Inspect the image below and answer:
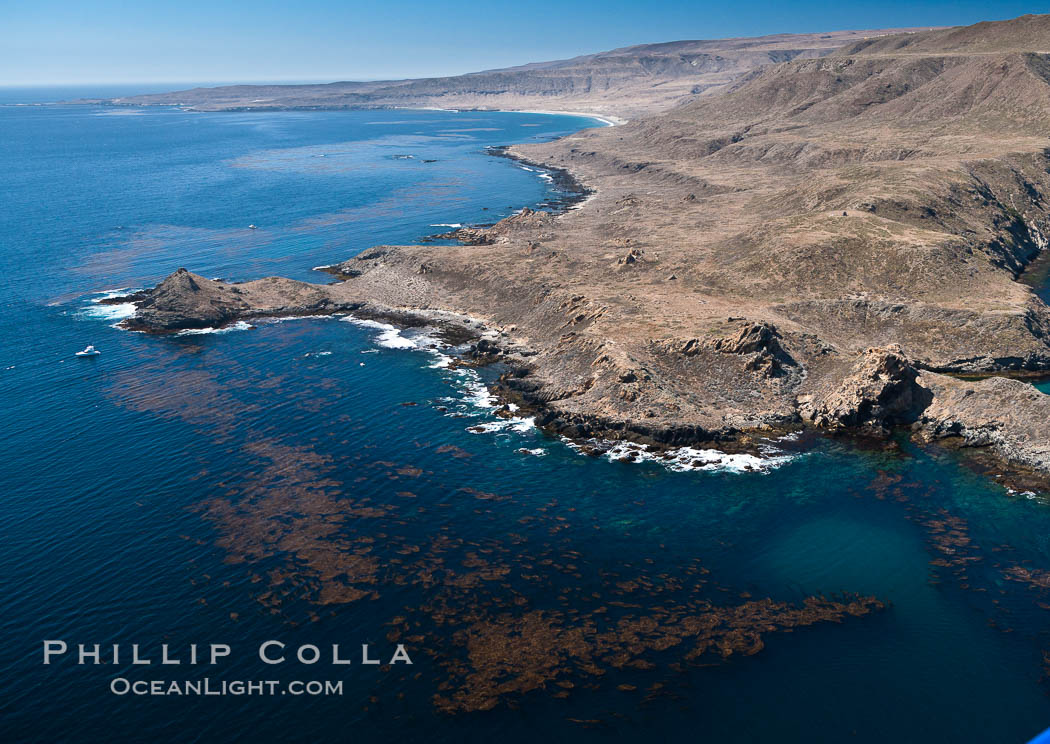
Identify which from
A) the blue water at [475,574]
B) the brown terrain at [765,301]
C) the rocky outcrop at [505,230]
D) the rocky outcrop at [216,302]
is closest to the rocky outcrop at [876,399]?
the brown terrain at [765,301]

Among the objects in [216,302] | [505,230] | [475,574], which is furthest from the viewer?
[505,230]

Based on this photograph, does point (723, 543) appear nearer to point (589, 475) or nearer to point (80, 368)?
point (589, 475)

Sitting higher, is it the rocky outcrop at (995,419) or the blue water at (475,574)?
the rocky outcrop at (995,419)

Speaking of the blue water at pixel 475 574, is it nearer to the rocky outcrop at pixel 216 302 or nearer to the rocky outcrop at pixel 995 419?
the rocky outcrop at pixel 995 419

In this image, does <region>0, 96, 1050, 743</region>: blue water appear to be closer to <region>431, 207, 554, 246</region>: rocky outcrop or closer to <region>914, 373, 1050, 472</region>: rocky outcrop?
<region>914, 373, 1050, 472</region>: rocky outcrop

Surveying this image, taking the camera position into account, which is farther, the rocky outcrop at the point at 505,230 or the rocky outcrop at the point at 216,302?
the rocky outcrop at the point at 505,230

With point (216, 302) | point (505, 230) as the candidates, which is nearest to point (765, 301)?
point (505, 230)

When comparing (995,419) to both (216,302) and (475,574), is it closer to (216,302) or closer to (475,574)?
(475,574)
